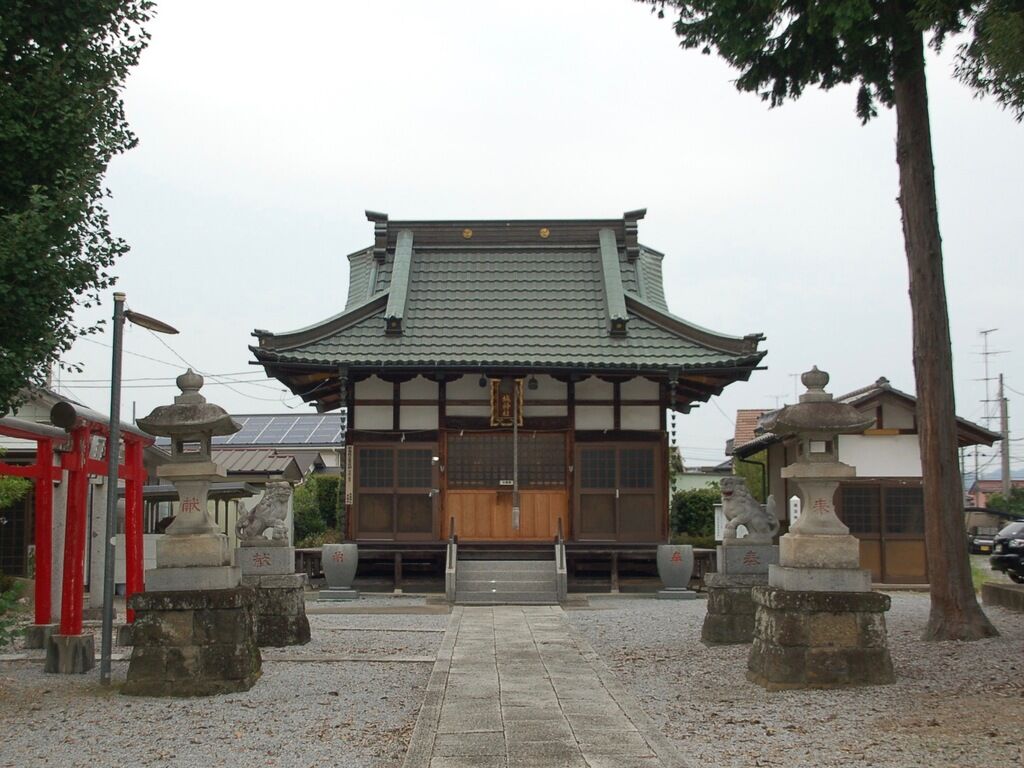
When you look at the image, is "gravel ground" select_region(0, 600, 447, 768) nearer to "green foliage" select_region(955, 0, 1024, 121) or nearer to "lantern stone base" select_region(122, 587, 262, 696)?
"lantern stone base" select_region(122, 587, 262, 696)

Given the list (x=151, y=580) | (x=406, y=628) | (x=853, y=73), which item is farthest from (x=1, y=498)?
(x=853, y=73)

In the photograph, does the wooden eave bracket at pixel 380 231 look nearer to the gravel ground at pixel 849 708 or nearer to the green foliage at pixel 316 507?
the green foliage at pixel 316 507

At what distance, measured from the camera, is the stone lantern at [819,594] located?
9.26 metres

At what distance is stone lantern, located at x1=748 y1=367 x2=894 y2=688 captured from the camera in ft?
30.4

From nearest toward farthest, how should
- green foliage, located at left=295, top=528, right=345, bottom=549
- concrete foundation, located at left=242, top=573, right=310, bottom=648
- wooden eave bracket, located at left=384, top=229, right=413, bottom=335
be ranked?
concrete foundation, located at left=242, top=573, right=310, bottom=648 < wooden eave bracket, located at left=384, top=229, right=413, bottom=335 < green foliage, located at left=295, top=528, right=345, bottom=549

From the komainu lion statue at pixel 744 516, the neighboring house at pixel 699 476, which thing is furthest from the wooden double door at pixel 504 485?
the neighboring house at pixel 699 476

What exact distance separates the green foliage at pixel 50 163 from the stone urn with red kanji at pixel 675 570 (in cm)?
1272

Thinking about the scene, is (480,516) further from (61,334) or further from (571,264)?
(61,334)

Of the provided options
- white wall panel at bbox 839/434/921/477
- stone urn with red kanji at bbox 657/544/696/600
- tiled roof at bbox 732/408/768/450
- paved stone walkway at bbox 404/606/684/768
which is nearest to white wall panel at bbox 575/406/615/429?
stone urn with red kanji at bbox 657/544/696/600

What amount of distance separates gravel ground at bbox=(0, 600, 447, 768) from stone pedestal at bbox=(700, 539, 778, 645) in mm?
3481

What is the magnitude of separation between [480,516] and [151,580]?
457 inches

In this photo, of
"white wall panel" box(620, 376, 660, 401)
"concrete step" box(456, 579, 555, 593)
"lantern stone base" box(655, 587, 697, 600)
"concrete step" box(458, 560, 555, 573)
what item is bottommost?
"lantern stone base" box(655, 587, 697, 600)

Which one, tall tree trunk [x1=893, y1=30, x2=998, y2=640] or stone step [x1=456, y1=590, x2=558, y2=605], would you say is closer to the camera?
tall tree trunk [x1=893, y1=30, x2=998, y2=640]

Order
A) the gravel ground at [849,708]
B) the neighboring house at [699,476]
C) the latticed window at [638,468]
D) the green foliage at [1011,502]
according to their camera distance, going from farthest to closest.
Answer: the neighboring house at [699,476] → the green foliage at [1011,502] → the latticed window at [638,468] → the gravel ground at [849,708]
